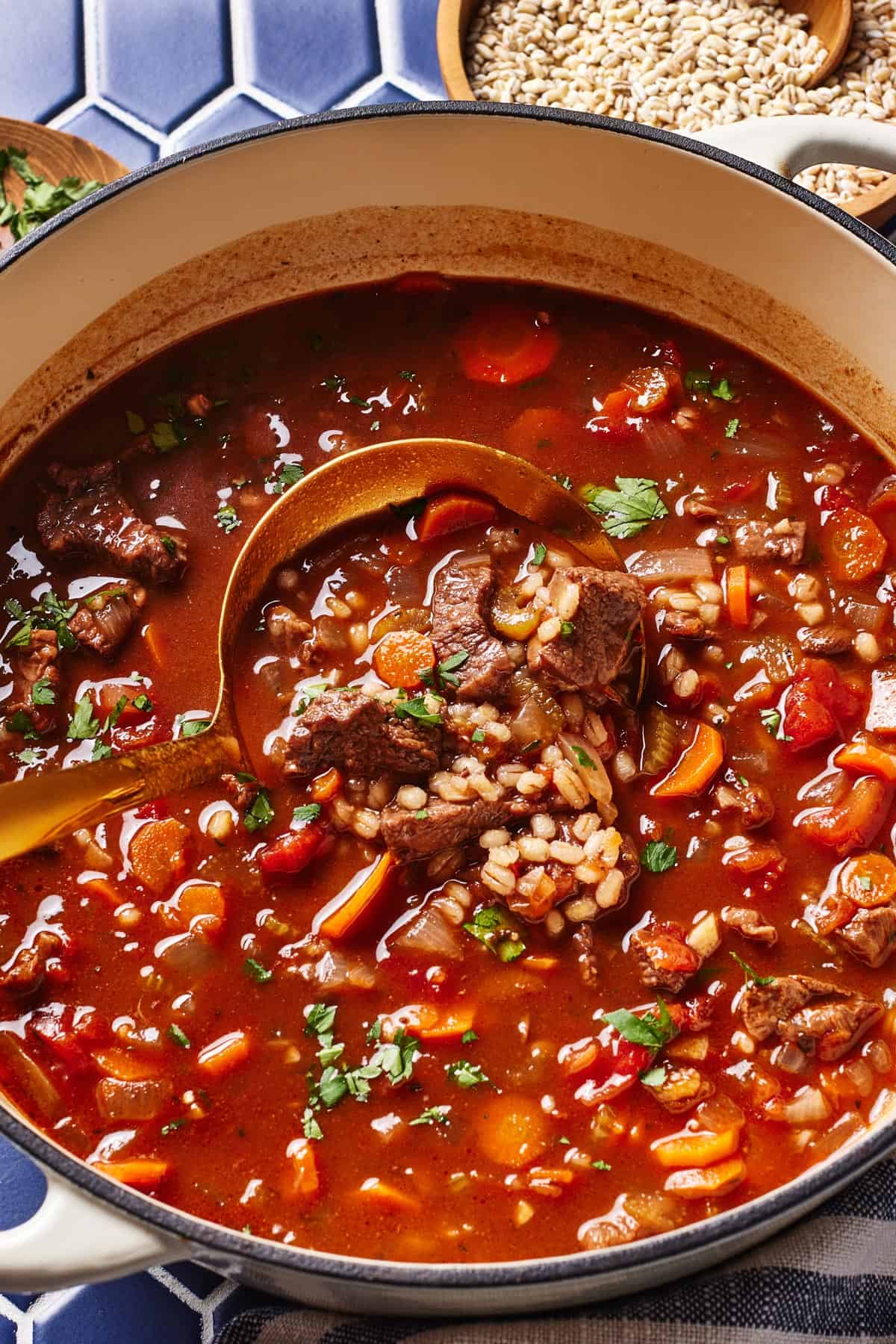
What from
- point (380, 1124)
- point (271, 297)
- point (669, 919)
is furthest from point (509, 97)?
point (380, 1124)

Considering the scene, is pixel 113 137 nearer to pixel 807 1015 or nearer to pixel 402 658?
pixel 402 658

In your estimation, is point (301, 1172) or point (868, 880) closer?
point (301, 1172)

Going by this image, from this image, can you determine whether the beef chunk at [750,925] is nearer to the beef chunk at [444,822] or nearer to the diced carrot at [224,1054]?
the beef chunk at [444,822]

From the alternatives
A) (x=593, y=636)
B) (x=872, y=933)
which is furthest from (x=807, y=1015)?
(x=593, y=636)

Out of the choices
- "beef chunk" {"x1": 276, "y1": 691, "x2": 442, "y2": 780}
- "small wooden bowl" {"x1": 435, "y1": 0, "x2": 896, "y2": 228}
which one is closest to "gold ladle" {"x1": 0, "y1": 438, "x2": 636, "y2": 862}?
"beef chunk" {"x1": 276, "y1": 691, "x2": 442, "y2": 780}

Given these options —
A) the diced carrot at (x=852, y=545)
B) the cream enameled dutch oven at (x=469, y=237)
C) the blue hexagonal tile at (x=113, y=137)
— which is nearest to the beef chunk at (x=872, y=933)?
the diced carrot at (x=852, y=545)

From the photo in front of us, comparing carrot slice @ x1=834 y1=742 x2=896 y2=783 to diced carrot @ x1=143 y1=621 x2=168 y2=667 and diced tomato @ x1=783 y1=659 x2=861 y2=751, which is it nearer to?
diced tomato @ x1=783 y1=659 x2=861 y2=751

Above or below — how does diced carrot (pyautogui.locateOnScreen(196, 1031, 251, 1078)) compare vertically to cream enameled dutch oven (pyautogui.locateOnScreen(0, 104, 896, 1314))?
below
